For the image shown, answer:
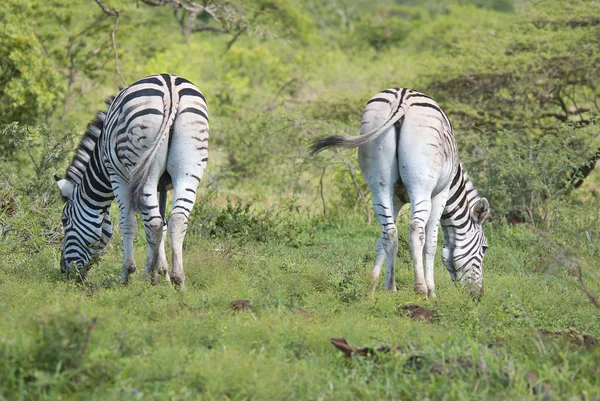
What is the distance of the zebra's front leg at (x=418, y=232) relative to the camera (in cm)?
739

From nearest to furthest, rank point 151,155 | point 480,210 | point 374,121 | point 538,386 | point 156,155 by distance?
point 538,386 < point 151,155 < point 156,155 < point 374,121 < point 480,210

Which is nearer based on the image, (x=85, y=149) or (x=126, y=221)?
(x=126, y=221)

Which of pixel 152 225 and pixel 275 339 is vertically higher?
pixel 152 225

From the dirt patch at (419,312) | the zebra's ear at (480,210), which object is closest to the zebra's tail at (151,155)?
the dirt patch at (419,312)

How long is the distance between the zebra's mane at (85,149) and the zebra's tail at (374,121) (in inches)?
94.6

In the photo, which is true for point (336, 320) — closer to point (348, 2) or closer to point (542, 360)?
point (542, 360)

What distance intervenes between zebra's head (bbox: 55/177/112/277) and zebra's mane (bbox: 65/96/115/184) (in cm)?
26

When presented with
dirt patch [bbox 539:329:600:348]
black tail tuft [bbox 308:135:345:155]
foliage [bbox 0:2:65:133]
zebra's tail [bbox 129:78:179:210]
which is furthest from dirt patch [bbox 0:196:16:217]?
dirt patch [bbox 539:329:600:348]

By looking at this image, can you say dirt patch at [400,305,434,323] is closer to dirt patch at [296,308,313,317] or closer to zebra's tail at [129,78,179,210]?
dirt patch at [296,308,313,317]

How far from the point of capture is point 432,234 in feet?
25.6

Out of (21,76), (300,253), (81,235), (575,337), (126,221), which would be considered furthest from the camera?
(21,76)

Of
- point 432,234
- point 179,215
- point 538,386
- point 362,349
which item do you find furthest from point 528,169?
point 538,386

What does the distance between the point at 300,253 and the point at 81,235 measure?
9.24 feet

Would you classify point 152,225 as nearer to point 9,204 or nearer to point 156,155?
point 156,155
